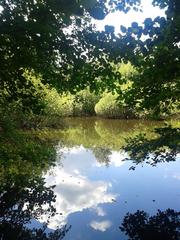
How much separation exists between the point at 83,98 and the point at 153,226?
4249 millimetres

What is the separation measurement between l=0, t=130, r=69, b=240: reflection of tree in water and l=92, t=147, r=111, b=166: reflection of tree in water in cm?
935

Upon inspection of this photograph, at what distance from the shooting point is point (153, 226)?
35.3 feet

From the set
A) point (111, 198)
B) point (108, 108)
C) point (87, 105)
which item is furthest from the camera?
point (87, 105)

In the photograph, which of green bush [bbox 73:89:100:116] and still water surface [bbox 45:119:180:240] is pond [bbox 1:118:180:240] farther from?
green bush [bbox 73:89:100:116]

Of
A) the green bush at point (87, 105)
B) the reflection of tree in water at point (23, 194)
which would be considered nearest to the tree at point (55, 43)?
the reflection of tree in water at point (23, 194)

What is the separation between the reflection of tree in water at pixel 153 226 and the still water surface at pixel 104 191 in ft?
0.99

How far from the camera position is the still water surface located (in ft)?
39.8

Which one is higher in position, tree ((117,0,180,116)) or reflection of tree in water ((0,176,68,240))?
tree ((117,0,180,116))

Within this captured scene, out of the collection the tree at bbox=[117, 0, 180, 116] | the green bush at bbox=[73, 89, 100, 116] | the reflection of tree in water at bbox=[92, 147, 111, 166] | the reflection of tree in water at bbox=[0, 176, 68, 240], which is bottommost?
the reflection of tree in water at bbox=[0, 176, 68, 240]

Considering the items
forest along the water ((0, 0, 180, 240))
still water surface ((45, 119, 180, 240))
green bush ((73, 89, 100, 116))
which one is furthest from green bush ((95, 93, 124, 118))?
→ forest along the water ((0, 0, 180, 240))

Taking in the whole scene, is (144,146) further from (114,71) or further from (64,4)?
(64,4)

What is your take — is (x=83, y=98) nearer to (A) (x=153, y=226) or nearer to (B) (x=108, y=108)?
(A) (x=153, y=226)

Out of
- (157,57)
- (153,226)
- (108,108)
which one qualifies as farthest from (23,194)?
(108,108)

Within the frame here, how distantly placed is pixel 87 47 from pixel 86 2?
3.75ft
